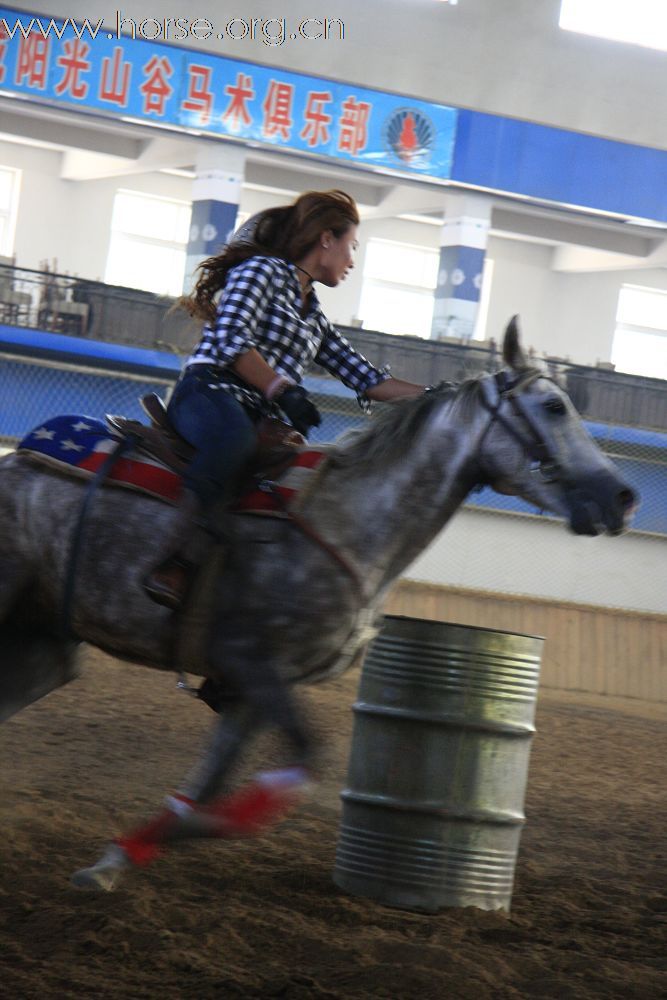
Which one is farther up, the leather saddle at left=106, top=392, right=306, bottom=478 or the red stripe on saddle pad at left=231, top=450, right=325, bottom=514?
the leather saddle at left=106, top=392, right=306, bottom=478

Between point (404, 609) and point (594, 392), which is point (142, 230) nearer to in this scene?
point (594, 392)

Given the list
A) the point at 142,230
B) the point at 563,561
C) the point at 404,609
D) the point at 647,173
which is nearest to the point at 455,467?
the point at 404,609

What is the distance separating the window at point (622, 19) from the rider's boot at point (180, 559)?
76.1 ft

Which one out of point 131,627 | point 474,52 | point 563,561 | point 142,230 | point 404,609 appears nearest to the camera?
point 131,627

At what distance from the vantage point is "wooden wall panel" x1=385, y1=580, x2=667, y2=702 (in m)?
14.3

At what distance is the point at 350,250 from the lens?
499 cm

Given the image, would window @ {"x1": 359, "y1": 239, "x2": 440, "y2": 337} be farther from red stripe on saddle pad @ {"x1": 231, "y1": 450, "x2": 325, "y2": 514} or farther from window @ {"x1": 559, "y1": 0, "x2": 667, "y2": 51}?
red stripe on saddle pad @ {"x1": 231, "y1": 450, "x2": 325, "y2": 514}

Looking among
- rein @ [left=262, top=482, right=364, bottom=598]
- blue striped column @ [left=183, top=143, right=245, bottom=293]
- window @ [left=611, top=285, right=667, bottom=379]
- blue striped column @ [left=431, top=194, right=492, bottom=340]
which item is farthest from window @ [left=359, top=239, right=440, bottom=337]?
rein @ [left=262, top=482, right=364, bottom=598]

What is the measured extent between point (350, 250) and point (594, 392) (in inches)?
646

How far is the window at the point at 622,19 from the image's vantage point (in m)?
25.2

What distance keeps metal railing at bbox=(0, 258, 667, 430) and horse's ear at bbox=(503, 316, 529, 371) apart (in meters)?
15.2

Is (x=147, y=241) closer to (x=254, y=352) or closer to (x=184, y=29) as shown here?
(x=184, y=29)

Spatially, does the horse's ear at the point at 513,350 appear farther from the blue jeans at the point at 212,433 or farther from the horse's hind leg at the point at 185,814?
the horse's hind leg at the point at 185,814

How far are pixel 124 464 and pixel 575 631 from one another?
10785mm
